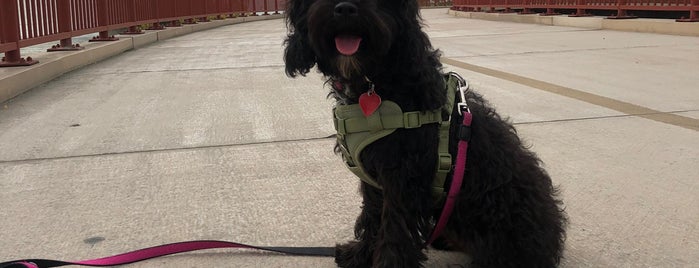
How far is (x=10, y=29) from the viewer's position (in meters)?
7.70

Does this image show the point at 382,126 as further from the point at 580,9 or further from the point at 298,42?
the point at 580,9

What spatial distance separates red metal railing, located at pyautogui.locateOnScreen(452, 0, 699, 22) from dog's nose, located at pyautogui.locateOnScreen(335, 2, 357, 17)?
42.5 feet

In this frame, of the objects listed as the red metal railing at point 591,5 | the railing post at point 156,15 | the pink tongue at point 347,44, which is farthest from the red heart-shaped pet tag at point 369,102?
the railing post at point 156,15

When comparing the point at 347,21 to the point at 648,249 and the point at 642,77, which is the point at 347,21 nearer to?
the point at 648,249

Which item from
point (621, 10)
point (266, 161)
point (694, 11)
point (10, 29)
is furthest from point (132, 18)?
point (694, 11)

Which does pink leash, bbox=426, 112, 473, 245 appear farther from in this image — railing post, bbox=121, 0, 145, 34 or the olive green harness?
railing post, bbox=121, 0, 145, 34

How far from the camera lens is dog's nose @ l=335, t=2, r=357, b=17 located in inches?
81.5

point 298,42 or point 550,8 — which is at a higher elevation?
point 550,8

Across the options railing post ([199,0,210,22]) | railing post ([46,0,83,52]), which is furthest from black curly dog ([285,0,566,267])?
railing post ([199,0,210,22])

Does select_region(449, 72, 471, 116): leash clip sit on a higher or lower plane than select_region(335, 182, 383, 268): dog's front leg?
higher

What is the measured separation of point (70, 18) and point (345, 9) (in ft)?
30.3

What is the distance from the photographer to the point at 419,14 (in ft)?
7.58

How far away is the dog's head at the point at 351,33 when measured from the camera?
2094 millimetres

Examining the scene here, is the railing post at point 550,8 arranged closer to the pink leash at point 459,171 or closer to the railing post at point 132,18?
the railing post at point 132,18
